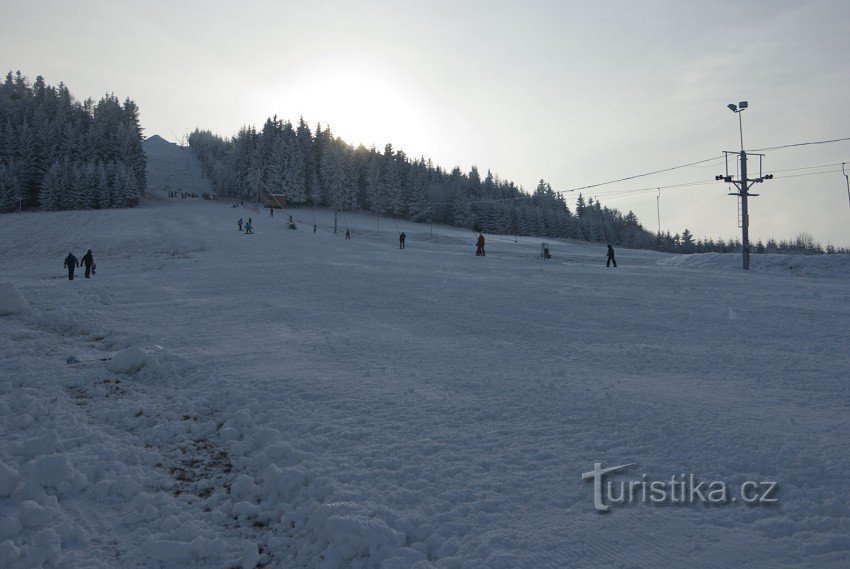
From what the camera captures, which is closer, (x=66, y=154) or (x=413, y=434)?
(x=413, y=434)

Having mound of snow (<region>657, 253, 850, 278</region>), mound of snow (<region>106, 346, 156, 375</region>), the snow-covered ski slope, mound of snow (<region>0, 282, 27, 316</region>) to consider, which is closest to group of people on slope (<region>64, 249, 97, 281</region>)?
mound of snow (<region>0, 282, 27, 316</region>)

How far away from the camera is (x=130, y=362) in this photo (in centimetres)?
850

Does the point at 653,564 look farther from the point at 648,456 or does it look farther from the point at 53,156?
the point at 53,156

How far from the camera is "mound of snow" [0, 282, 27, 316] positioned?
13.5 meters

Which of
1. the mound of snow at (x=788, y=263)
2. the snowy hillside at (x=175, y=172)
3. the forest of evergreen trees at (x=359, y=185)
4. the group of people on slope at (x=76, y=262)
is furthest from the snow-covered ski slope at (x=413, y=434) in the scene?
the snowy hillside at (x=175, y=172)

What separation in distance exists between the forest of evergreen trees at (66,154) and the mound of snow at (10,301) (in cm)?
7753

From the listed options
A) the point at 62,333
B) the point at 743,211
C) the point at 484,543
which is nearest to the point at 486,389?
the point at 484,543

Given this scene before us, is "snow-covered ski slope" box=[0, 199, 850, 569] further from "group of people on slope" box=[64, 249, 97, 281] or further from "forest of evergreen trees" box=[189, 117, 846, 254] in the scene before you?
"forest of evergreen trees" box=[189, 117, 846, 254]

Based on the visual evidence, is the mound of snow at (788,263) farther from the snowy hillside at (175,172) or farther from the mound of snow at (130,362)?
the snowy hillside at (175,172)

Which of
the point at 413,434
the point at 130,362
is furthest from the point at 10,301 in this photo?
the point at 413,434

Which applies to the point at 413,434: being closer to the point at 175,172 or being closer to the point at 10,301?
the point at 10,301

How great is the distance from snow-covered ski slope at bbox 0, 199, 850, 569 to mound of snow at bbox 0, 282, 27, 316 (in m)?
0.11

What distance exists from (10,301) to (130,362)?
27.1ft

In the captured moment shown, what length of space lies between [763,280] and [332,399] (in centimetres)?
2089
